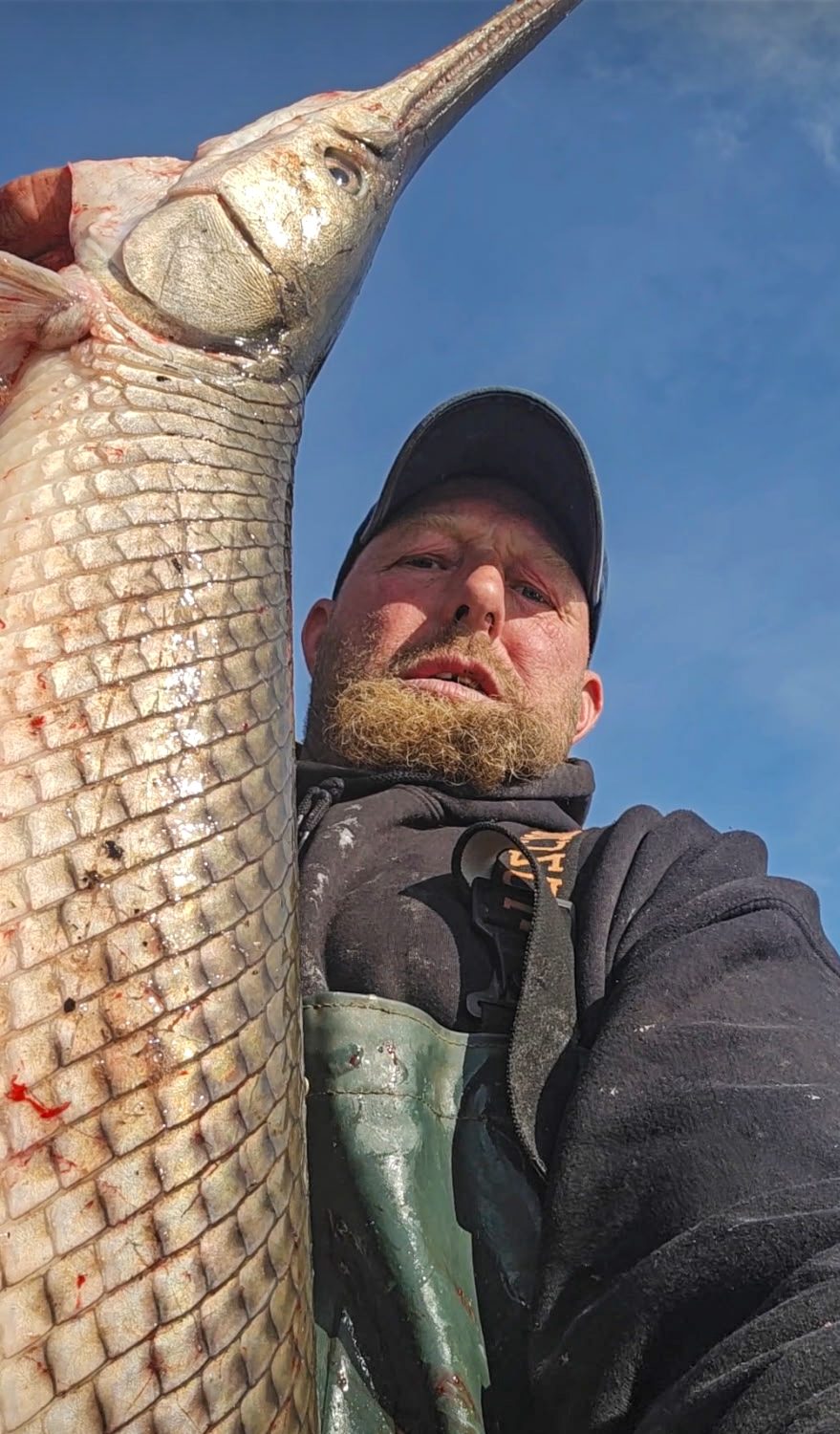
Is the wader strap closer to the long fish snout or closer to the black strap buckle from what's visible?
the black strap buckle

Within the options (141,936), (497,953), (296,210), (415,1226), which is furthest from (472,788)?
(141,936)

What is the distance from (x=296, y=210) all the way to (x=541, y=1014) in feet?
5.54

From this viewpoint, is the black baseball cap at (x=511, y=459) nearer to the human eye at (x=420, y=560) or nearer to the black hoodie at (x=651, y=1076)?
the human eye at (x=420, y=560)

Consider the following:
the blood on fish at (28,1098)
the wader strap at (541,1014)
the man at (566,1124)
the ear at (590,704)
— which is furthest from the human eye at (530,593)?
the blood on fish at (28,1098)

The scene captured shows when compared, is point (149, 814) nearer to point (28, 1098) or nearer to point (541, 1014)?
point (28, 1098)

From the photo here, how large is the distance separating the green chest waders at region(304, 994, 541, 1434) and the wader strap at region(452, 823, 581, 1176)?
55mm

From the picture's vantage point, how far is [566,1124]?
223 cm

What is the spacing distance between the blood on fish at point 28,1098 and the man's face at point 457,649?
6.41 ft

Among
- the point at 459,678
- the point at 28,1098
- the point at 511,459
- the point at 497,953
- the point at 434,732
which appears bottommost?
the point at 28,1098

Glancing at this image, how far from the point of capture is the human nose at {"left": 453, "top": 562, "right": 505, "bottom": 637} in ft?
12.1

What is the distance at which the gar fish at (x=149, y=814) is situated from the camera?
59.2 inches

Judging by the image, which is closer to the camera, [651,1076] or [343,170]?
[651,1076]

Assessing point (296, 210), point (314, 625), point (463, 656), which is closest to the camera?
point (296, 210)

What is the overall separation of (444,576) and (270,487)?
5.09ft
